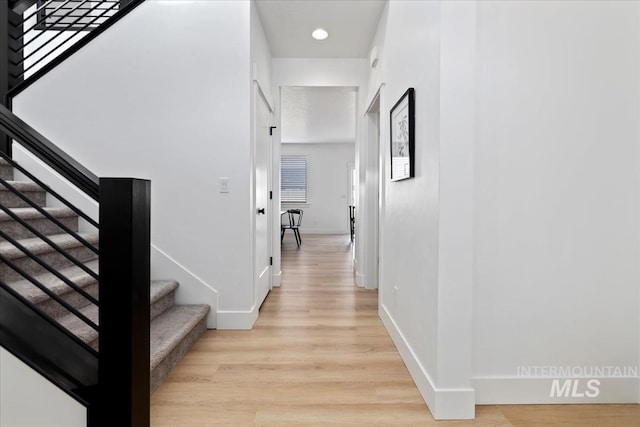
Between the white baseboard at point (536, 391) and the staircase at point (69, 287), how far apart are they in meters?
1.61

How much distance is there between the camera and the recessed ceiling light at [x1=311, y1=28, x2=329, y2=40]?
3.57 metres

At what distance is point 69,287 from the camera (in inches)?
75.9

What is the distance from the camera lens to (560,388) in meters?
1.83

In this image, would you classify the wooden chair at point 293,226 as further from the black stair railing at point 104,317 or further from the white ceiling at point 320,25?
the black stair railing at point 104,317

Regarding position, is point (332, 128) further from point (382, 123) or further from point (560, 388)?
point (560, 388)

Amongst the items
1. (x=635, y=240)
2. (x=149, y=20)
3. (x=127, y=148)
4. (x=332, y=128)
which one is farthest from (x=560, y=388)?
(x=332, y=128)

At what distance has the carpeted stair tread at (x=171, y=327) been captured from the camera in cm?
202

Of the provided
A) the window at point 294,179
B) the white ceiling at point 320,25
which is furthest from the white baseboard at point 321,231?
the white ceiling at point 320,25

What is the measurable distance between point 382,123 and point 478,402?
84.9 inches

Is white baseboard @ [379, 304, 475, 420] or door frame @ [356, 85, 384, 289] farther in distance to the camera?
door frame @ [356, 85, 384, 289]

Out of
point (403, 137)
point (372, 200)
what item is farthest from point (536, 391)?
point (372, 200)

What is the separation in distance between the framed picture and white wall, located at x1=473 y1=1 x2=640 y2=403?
0.44m

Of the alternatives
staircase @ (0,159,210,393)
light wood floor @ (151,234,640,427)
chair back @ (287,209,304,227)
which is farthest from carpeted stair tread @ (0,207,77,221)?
chair back @ (287,209,304,227)

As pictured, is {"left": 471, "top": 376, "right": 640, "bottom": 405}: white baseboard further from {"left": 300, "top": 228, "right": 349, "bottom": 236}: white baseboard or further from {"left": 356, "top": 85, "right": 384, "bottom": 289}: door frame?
{"left": 300, "top": 228, "right": 349, "bottom": 236}: white baseboard
